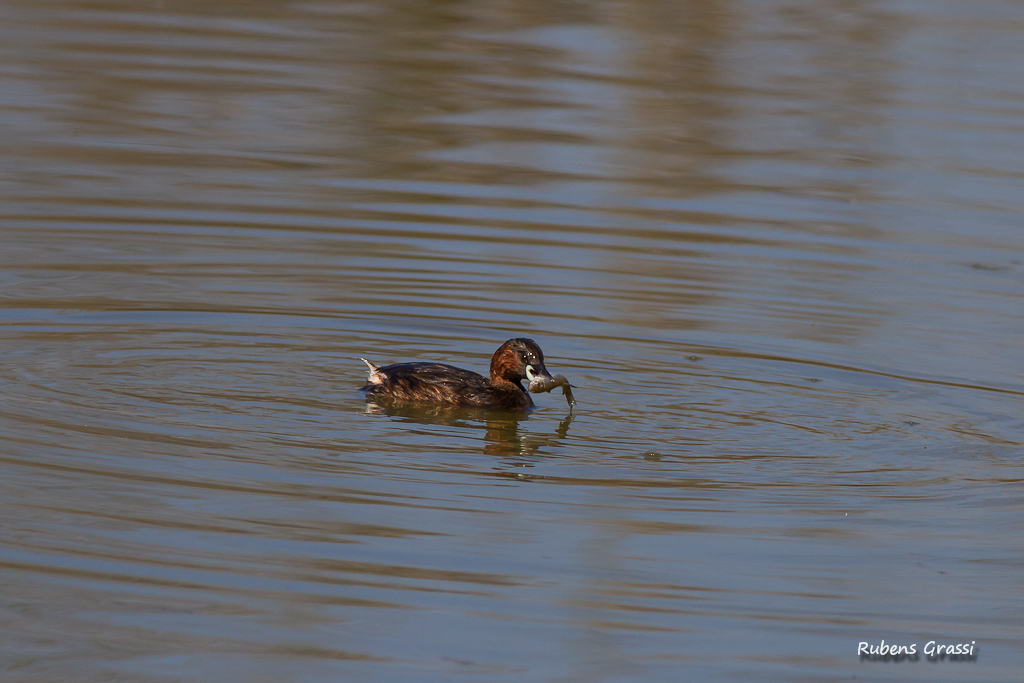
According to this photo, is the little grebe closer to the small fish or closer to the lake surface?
the small fish

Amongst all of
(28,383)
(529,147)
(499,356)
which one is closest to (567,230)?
(529,147)

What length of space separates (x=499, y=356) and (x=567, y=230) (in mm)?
3617

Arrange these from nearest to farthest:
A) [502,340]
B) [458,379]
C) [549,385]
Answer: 1. [549,385]
2. [458,379]
3. [502,340]

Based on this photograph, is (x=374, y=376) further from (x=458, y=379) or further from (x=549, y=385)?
(x=549, y=385)

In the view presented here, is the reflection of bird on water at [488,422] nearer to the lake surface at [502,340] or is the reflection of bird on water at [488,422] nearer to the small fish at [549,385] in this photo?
the lake surface at [502,340]

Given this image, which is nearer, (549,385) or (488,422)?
(549,385)

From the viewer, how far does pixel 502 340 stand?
1004 centimetres

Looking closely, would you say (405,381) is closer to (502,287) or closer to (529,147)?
(502,287)

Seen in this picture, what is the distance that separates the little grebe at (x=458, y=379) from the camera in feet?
28.8

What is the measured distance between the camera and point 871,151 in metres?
15.2

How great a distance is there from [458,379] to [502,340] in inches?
49.5

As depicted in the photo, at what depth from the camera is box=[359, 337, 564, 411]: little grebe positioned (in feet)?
28.8

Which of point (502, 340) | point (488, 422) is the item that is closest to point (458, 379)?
point (488, 422)

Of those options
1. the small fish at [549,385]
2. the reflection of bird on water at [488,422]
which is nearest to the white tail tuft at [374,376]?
the reflection of bird on water at [488,422]
